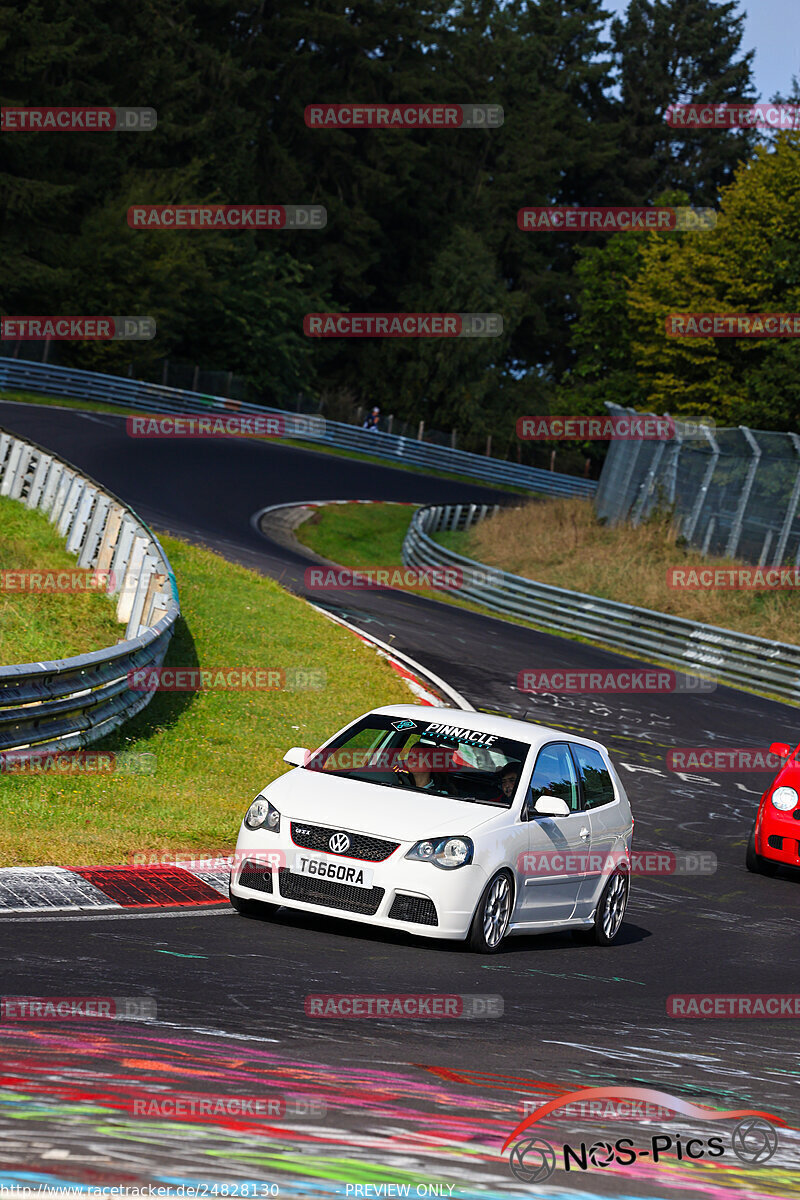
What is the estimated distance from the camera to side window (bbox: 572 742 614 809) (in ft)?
35.0

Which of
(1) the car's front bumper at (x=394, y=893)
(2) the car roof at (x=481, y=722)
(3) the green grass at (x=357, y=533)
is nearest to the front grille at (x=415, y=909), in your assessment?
(1) the car's front bumper at (x=394, y=893)

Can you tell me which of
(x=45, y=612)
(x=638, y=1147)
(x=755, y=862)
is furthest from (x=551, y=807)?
(x=45, y=612)

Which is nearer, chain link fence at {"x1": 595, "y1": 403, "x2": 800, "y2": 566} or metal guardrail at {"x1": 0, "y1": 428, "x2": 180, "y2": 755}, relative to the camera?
metal guardrail at {"x1": 0, "y1": 428, "x2": 180, "y2": 755}

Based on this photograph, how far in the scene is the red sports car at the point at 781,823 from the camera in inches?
537

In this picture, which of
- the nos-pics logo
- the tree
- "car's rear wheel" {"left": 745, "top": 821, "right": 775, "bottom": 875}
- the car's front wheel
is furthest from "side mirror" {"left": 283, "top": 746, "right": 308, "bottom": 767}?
the tree

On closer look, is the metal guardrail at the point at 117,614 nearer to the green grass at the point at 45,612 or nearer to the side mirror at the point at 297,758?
the green grass at the point at 45,612

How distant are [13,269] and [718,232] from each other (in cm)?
2627

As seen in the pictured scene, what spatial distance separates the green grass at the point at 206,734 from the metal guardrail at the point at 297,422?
85.2ft

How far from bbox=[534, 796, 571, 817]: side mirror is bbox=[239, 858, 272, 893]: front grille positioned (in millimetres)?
1770

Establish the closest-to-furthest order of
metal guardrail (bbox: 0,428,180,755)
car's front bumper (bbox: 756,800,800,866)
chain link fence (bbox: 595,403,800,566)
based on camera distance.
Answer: metal guardrail (bbox: 0,428,180,755) < car's front bumper (bbox: 756,800,800,866) < chain link fence (bbox: 595,403,800,566)

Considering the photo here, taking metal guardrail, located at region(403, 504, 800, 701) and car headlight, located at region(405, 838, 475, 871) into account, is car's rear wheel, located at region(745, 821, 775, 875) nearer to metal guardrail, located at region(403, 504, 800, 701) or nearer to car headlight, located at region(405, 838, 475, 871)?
car headlight, located at region(405, 838, 475, 871)

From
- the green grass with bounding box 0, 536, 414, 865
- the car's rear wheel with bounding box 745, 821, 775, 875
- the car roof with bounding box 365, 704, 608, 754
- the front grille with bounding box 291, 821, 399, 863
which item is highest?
the car roof with bounding box 365, 704, 608, 754

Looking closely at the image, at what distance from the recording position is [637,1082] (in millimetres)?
6371

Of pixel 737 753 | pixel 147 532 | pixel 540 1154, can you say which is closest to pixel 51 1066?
pixel 540 1154
